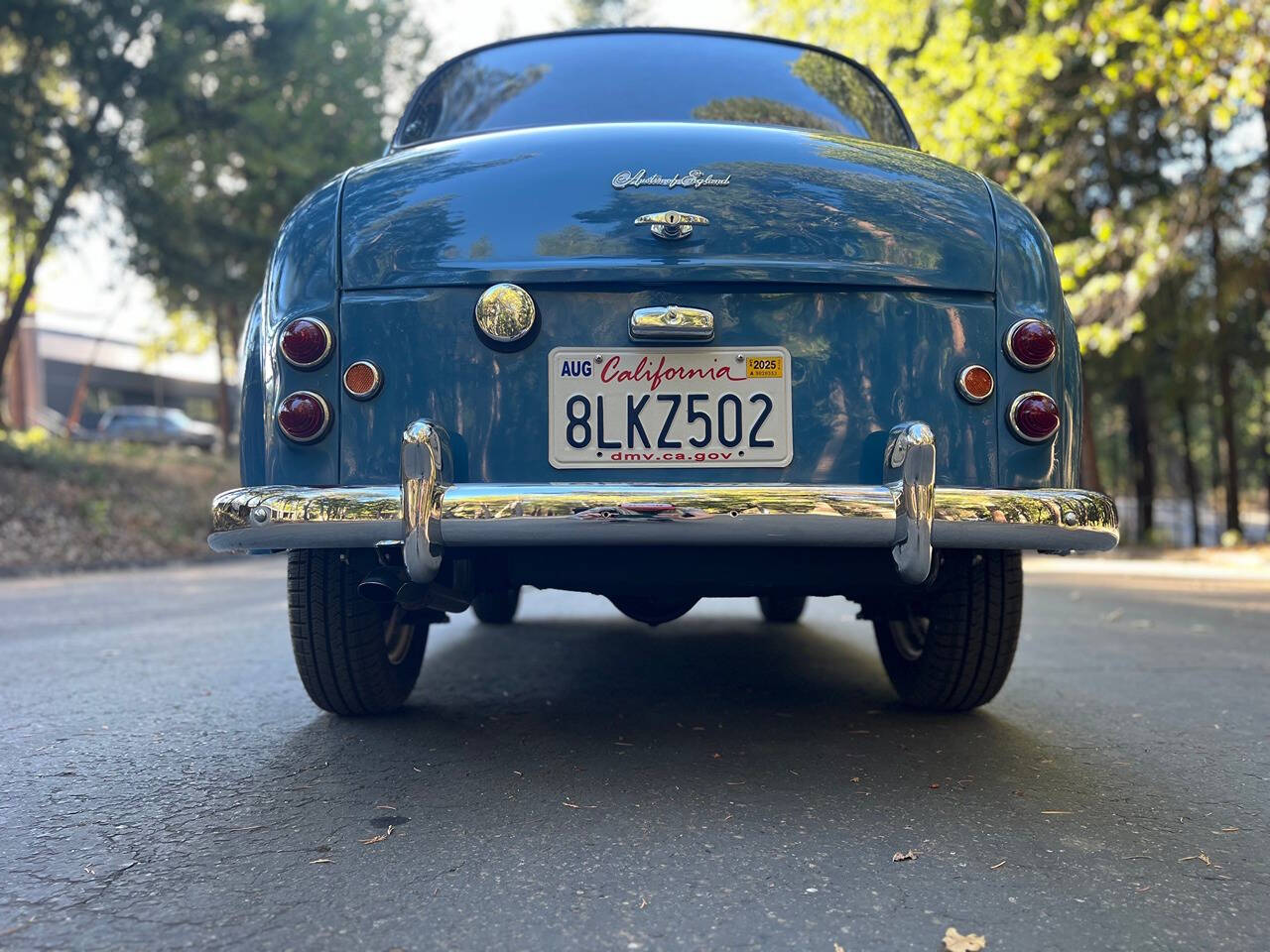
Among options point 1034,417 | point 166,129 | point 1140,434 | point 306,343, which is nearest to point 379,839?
point 306,343

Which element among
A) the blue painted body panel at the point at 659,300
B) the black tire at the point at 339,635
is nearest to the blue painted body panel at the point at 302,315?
the blue painted body panel at the point at 659,300

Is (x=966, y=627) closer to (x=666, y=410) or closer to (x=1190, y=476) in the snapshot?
(x=666, y=410)

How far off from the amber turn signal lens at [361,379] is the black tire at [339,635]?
0.47 meters

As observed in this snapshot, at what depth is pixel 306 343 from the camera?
257 cm

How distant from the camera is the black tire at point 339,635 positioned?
111 inches

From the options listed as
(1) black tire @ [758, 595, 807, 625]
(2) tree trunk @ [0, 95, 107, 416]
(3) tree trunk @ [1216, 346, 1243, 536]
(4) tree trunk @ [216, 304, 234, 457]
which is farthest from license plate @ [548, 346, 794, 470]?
(4) tree trunk @ [216, 304, 234, 457]

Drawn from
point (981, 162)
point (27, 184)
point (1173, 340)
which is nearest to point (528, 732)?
point (981, 162)

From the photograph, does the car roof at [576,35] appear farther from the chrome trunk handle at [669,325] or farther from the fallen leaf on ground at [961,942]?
the fallen leaf on ground at [961,942]

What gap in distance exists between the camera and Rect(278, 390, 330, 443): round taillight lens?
2.55m

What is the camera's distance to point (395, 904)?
186cm

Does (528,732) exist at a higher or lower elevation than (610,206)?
lower

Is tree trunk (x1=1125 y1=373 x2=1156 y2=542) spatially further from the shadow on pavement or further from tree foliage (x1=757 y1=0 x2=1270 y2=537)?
the shadow on pavement

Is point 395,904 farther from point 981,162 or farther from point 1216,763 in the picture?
point 981,162

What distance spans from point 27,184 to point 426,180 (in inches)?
548
